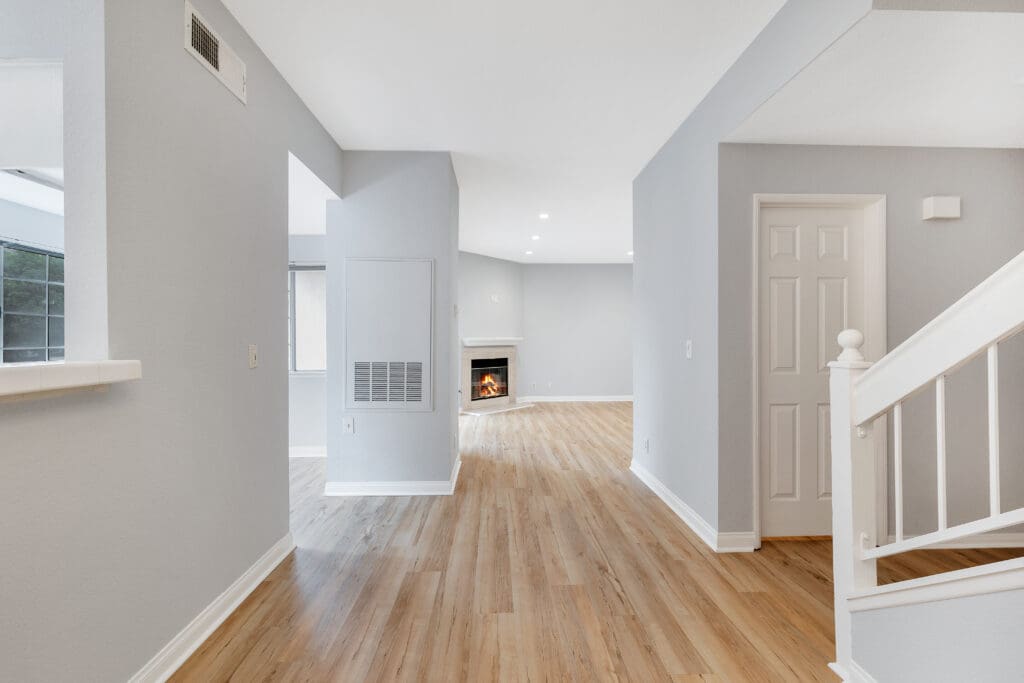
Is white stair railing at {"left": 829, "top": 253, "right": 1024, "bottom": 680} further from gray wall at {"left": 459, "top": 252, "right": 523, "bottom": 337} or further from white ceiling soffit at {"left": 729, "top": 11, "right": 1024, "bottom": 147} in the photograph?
gray wall at {"left": 459, "top": 252, "right": 523, "bottom": 337}

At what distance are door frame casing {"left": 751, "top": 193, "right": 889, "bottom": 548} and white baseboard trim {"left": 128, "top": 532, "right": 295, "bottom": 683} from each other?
2.73m

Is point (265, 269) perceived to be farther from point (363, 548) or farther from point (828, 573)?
point (828, 573)

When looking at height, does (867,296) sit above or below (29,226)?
below

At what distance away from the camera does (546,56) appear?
2490 mm

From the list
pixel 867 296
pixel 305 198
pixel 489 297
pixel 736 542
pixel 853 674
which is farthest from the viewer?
pixel 489 297

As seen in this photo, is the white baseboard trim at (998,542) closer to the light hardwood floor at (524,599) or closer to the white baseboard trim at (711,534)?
Result: the light hardwood floor at (524,599)

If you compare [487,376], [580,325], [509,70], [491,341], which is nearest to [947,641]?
[509,70]

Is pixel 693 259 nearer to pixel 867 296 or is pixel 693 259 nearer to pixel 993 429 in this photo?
pixel 867 296

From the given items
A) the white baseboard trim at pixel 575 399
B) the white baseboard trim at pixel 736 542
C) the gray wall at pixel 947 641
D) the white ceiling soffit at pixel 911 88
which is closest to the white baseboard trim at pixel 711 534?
the white baseboard trim at pixel 736 542

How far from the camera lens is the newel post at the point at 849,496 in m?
1.62

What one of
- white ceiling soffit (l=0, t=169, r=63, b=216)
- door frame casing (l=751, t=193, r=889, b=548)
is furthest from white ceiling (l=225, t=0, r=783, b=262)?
white ceiling soffit (l=0, t=169, r=63, b=216)

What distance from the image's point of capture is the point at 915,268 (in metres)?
2.86

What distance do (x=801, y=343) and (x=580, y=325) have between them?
21.5ft

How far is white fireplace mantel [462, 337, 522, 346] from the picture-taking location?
7.91 metres
